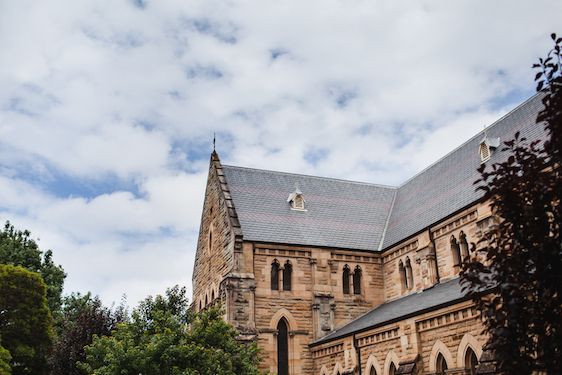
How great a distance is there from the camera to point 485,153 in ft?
90.6

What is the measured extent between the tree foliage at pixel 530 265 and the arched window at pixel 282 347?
21.7m

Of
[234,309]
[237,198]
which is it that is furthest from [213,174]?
[234,309]

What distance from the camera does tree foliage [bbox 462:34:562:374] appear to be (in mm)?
7934

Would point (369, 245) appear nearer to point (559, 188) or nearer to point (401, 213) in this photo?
point (401, 213)

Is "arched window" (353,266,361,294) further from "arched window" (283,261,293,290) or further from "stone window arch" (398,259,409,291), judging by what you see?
"arched window" (283,261,293,290)

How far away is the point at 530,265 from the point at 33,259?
150ft

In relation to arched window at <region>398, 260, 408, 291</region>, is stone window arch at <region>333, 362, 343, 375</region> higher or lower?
lower

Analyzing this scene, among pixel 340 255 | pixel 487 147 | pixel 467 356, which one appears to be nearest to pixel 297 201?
pixel 340 255

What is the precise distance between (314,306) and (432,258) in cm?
633

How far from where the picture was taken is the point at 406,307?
25594 mm

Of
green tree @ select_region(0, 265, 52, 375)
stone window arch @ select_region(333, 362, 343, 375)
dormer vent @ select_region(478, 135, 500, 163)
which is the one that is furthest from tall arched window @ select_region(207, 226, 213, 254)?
dormer vent @ select_region(478, 135, 500, 163)

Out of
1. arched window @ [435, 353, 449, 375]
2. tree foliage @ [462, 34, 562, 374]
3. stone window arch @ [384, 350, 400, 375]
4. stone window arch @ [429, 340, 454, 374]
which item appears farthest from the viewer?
stone window arch @ [384, 350, 400, 375]

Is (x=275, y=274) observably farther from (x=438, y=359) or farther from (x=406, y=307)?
(x=438, y=359)

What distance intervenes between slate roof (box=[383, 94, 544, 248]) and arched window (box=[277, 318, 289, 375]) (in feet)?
22.7
